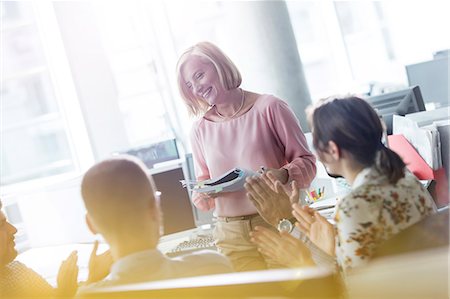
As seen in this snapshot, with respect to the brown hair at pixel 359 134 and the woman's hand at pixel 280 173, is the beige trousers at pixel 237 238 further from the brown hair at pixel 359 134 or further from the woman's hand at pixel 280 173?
the brown hair at pixel 359 134

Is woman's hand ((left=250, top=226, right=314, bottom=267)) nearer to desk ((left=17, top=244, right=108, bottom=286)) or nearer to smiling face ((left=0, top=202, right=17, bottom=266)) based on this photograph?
smiling face ((left=0, top=202, right=17, bottom=266))

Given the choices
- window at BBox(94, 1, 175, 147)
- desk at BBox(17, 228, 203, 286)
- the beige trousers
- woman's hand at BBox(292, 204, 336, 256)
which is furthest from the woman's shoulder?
window at BBox(94, 1, 175, 147)

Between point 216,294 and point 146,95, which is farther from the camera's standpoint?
point 146,95

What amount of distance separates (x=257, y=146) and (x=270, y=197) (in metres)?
0.20

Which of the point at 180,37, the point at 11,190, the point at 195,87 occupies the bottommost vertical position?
the point at 11,190

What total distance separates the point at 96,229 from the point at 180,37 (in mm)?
4623

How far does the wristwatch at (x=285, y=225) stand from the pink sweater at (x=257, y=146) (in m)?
0.21

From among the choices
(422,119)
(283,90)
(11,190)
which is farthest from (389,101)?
(11,190)

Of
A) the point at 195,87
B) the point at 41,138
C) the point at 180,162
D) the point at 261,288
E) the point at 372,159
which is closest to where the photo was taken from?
the point at 261,288

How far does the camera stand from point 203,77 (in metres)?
1.72

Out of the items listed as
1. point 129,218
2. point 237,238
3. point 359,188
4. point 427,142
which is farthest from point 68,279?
point 427,142

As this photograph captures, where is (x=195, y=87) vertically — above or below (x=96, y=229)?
above

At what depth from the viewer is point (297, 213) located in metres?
1.29

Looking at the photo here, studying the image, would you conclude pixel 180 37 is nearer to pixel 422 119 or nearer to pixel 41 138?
pixel 41 138
